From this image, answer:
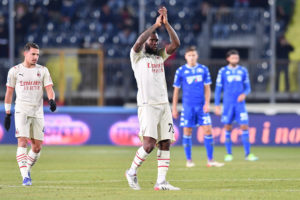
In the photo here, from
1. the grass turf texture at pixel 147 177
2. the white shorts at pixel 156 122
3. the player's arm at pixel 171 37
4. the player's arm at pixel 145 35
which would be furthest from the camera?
the white shorts at pixel 156 122

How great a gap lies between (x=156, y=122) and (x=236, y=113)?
21.3ft

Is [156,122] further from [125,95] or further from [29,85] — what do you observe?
[125,95]

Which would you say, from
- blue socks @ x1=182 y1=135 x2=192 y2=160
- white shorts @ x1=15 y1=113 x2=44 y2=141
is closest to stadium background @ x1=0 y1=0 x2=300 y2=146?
blue socks @ x1=182 y1=135 x2=192 y2=160

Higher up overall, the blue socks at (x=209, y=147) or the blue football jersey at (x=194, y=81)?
the blue football jersey at (x=194, y=81)

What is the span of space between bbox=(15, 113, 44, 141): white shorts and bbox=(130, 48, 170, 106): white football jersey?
1809mm

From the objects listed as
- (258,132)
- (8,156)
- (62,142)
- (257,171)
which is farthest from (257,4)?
(257,171)

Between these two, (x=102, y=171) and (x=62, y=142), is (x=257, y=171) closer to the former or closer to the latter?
(x=102, y=171)

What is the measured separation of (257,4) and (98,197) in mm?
21790

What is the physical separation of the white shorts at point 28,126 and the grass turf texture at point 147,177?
27.5 inches

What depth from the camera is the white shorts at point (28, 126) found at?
1106cm

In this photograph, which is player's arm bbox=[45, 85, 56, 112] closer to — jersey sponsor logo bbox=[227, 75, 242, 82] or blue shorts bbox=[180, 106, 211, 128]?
blue shorts bbox=[180, 106, 211, 128]

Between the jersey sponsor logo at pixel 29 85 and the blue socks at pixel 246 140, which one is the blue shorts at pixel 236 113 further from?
the jersey sponsor logo at pixel 29 85

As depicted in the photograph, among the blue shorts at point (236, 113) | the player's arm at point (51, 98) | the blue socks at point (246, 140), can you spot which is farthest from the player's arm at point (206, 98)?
the player's arm at point (51, 98)

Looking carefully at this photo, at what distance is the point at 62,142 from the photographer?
71.3ft
